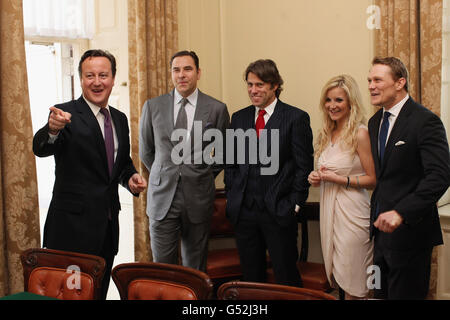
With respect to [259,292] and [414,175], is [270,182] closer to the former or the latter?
[414,175]

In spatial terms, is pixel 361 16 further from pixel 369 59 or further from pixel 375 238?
pixel 375 238

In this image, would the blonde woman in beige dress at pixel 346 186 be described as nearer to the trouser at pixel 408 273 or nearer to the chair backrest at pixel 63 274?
the trouser at pixel 408 273

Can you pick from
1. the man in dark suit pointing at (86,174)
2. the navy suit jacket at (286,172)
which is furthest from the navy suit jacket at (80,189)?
the navy suit jacket at (286,172)

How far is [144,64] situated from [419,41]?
205 centimetres

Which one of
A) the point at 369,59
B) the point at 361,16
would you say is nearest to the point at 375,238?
the point at 369,59

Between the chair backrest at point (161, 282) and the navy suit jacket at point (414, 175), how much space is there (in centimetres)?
105

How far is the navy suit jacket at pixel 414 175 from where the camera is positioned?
2279mm

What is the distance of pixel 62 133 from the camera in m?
2.52

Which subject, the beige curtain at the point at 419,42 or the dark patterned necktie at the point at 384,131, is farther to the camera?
the beige curtain at the point at 419,42

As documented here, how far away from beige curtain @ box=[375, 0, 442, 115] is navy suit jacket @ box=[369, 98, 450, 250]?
0.97 metres

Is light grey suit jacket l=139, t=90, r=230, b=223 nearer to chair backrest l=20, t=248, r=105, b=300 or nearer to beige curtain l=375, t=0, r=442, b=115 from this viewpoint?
chair backrest l=20, t=248, r=105, b=300

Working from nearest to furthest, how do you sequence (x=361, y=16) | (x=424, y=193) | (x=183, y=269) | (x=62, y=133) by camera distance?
(x=183, y=269) → (x=424, y=193) → (x=62, y=133) → (x=361, y=16)

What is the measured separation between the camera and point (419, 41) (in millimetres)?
3420

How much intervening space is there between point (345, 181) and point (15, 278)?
6.81ft
